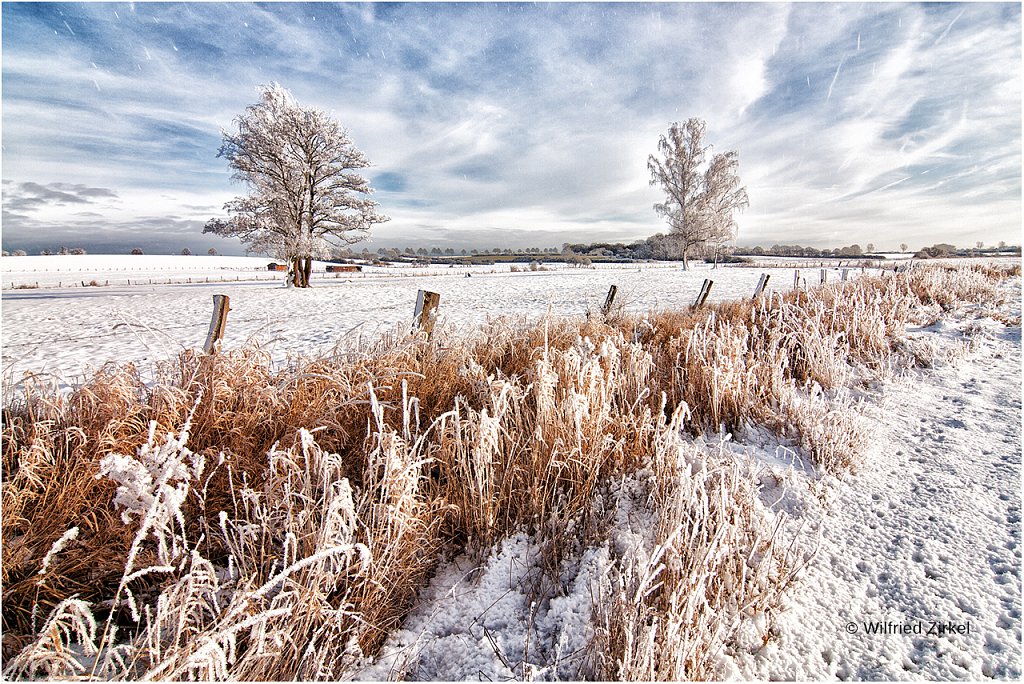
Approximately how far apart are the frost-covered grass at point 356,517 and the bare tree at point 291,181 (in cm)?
1896

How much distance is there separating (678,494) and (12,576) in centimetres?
315

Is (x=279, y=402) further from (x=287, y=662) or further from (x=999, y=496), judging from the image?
(x=999, y=496)

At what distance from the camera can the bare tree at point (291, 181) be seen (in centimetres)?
1917

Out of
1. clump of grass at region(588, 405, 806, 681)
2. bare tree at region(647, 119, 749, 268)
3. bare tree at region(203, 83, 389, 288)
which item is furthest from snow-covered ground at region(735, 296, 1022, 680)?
bare tree at region(647, 119, 749, 268)

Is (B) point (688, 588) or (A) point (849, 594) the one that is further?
(A) point (849, 594)

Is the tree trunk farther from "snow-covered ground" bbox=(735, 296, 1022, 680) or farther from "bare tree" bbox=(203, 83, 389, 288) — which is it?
"snow-covered ground" bbox=(735, 296, 1022, 680)

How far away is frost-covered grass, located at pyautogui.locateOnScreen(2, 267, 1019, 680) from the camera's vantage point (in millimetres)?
1718
